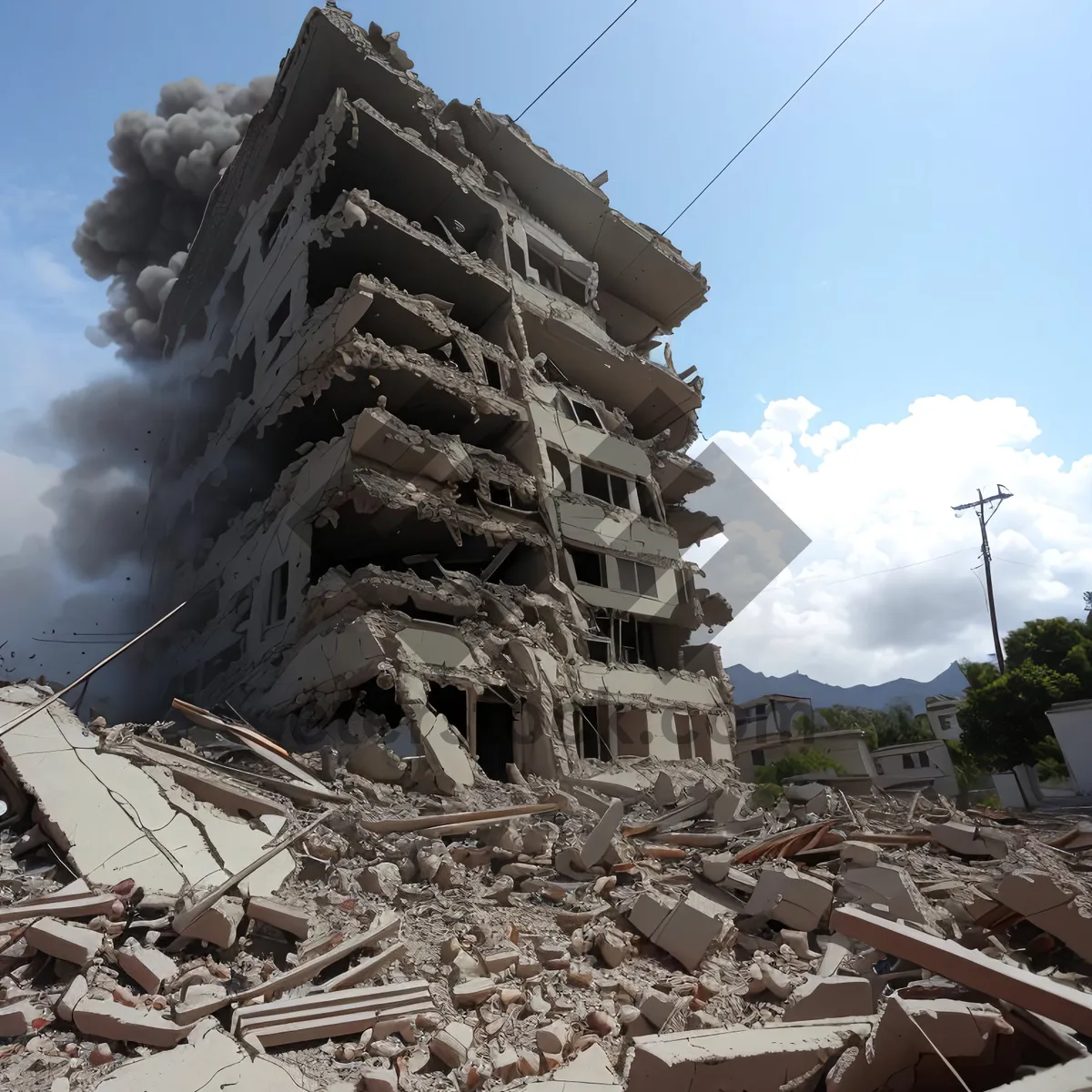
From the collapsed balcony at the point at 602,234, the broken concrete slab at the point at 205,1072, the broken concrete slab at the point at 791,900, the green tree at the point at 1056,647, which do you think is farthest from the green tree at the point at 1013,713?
the broken concrete slab at the point at 205,1072

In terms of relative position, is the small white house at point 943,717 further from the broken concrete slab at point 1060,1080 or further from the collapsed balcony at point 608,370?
the broken concrete slab at point 1060,1080

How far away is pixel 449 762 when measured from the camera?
500 inches

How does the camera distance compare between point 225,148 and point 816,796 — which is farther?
point 225,148

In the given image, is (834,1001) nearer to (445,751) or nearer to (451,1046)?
(451,1046)

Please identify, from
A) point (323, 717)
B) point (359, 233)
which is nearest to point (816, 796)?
point (323, 717)

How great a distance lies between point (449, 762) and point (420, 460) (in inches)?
285

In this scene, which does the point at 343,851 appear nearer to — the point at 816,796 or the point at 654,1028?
the point at 654,1028

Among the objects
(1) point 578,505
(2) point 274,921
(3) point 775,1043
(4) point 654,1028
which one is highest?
(1) point 578,505

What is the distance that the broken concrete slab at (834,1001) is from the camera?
3.61 metres

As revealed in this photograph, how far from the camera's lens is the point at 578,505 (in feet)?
68.0

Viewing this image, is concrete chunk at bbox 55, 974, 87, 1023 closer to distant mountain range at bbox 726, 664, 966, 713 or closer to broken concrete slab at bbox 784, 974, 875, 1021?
broken concrete slab at bbox 784, 974, 875, 1021

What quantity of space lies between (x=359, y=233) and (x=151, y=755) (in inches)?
581

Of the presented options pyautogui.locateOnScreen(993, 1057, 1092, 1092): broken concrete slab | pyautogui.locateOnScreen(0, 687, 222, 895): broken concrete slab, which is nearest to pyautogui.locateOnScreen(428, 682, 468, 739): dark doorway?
pyautogui.locateOnScreen(0, 687, 222, 895): broken concrete slab

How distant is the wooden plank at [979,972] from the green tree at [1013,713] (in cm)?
2772
